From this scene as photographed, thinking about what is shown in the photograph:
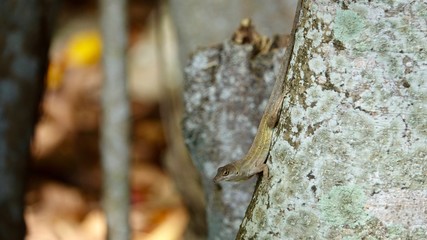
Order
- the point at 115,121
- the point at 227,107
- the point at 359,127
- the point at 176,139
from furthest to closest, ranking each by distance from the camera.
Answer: the point at 176,139 < the point at 115,121 < the point at 227,107 < the point at 359,127

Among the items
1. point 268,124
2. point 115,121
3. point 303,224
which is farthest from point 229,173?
point 115,121

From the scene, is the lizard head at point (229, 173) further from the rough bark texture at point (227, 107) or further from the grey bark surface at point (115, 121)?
the grey bark surface at point (115, 121)

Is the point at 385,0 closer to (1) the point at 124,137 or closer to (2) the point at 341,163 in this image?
(2) the point at 341,163

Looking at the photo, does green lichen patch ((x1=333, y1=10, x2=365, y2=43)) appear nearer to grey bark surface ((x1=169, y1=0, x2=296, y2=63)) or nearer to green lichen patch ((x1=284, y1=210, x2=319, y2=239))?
green lichen patch ((x1=284, y1=210, x2=319, y2=239))

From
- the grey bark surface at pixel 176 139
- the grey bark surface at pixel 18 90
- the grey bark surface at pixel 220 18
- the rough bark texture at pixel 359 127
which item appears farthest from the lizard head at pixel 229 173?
the grey bark surface at pixel 176 139

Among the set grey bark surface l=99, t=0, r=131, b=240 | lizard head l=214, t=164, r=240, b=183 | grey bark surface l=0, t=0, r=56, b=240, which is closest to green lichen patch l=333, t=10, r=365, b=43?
lizard head l=214, t=164, r=240, b=183

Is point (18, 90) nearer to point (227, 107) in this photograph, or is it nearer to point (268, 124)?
point (227, 107)
